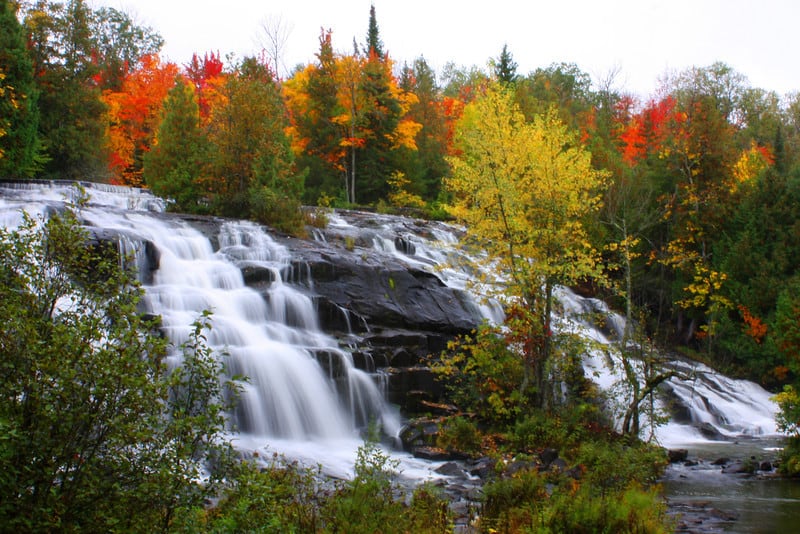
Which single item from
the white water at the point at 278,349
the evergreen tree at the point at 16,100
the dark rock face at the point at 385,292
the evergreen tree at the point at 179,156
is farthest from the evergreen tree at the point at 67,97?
the dark rock face at the point at 385,292

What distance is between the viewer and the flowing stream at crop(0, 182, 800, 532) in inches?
487

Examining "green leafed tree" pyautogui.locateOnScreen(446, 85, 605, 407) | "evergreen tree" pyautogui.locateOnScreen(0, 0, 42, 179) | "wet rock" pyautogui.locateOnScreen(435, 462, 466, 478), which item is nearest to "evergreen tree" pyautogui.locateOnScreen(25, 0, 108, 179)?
"evergreen tree" pyautogui.locateOnScreen(0, 0, 42, 179)

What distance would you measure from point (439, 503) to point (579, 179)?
9.02 m

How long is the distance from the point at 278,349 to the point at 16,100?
1919cm

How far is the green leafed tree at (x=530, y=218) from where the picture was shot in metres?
14.0

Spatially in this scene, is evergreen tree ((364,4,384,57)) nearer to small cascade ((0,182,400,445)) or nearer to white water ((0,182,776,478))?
white water ((0,182,776,478))

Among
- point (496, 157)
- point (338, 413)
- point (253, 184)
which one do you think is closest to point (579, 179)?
point (496, 157)

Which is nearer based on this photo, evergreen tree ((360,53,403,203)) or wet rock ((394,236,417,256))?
wet rock ((394,236,417,256))

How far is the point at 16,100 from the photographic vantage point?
26.4m

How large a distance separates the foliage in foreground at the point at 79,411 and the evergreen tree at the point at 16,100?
24.0 metres

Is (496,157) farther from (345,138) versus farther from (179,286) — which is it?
(345,138)

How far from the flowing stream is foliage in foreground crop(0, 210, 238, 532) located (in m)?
6.85

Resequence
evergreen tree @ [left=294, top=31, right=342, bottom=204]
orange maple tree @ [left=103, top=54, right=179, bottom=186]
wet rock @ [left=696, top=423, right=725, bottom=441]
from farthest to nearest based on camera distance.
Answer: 1. orange maple tree @ [left=103, top=54, right=179, bottom=186]
2. evergreen tree @ [left=294, top=31, right=342, bottom=204]
3. wet rock @ [left=696, top=423, right=725, bottom=441]

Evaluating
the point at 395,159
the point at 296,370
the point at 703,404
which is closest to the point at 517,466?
the point at 296,370
